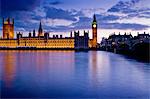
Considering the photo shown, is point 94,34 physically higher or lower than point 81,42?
higher

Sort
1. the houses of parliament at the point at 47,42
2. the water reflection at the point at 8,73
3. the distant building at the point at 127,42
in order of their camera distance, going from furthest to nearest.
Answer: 1. the houses of parliament at the point at 47,42
2. the distant building at the point at 127,42
3. the water reflection at the point at 8,73

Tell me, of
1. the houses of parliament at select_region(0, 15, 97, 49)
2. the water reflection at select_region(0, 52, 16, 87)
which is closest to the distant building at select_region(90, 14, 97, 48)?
the houses of parliament at select_region(0, 15, 97, 49)

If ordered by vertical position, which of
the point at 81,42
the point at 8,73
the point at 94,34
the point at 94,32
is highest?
the point at 94,32

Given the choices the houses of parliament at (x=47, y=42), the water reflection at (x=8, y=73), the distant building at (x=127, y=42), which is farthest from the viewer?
the houses of parliament at (x=47, y=42)

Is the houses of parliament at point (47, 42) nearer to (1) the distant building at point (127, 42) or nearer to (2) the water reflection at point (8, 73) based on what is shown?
(1) the distant building at point (127, 42)

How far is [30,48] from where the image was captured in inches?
3748

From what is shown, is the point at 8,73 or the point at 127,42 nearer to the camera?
the point at 8,73

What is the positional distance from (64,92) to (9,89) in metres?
1.82

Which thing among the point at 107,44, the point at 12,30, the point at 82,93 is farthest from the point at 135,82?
the point at 12,30

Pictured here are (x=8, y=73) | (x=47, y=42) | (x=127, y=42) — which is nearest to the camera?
(x=8, y=73)

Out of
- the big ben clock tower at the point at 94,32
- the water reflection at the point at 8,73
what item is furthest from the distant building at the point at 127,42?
the water reflection at the point at 8,73

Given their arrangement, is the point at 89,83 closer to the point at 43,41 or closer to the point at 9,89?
the point at 9,89

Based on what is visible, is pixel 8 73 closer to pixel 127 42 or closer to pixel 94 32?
pixel 127 42

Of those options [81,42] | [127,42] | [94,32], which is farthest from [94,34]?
[127,42]
